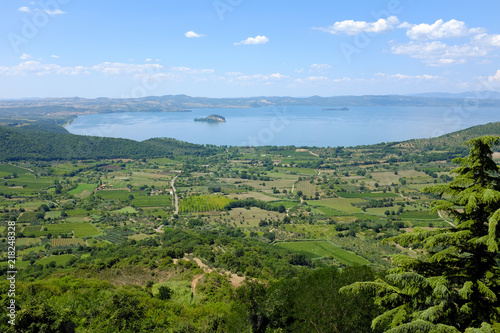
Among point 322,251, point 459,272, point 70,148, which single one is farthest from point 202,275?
point 70,148

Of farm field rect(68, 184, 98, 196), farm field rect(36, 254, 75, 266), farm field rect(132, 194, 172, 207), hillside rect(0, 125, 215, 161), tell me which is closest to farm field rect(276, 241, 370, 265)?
farm field rect(36, 254, 75, 266)

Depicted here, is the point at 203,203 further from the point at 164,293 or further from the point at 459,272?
the point at 459,272

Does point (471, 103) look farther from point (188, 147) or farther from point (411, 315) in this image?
point (411, 315)

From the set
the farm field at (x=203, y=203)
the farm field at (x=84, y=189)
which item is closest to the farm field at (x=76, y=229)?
the farm field at (x=203, y=203)

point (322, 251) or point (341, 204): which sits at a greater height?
point (341, 204)

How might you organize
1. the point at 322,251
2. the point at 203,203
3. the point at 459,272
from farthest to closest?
the point at 203,203, the point at 322,251, the point at 459,272

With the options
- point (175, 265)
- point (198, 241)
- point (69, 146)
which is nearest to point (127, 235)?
point (198, 241)

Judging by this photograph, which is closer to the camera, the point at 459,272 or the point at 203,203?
the point at 459,272

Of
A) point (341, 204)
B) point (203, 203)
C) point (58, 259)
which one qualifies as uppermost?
point (341, 204)
